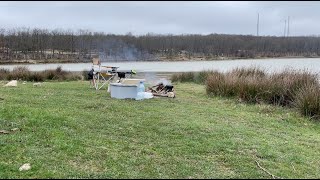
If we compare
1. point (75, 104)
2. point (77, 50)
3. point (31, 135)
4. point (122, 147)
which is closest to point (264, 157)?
point (122, 147)

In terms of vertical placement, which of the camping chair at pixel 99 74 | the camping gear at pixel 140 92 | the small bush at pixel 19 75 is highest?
the camping chair at pixel 99 74

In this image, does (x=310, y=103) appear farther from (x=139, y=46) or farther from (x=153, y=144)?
(x=139, y=46)

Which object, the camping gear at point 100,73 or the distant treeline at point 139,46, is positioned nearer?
the camping gear at point 100,73

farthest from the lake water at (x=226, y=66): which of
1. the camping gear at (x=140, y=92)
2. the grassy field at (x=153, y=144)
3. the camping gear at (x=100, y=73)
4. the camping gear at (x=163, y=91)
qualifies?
the grassy field at (x=153, y=144)

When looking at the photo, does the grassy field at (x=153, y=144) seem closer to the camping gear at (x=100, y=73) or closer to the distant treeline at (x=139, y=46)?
the camping gear at (x=100, y=73)

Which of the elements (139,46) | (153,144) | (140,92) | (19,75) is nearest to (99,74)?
(140,92)

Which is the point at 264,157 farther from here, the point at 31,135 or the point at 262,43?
the point at 262,43

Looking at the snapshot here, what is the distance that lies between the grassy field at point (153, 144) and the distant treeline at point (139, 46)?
2044 inches

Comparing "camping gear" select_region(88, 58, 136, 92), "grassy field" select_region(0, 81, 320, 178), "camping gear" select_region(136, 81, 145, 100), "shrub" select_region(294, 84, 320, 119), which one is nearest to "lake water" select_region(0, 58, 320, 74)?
"shrub" select_region(294, 84, 320, 119)

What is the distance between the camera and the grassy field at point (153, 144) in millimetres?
3893

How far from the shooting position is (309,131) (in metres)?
6.73

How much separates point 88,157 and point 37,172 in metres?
0.68

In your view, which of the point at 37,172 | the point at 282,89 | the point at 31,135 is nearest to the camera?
the point at 37,172

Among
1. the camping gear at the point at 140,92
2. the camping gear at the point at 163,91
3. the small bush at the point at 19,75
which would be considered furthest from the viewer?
the small bush at the point at 19,75
